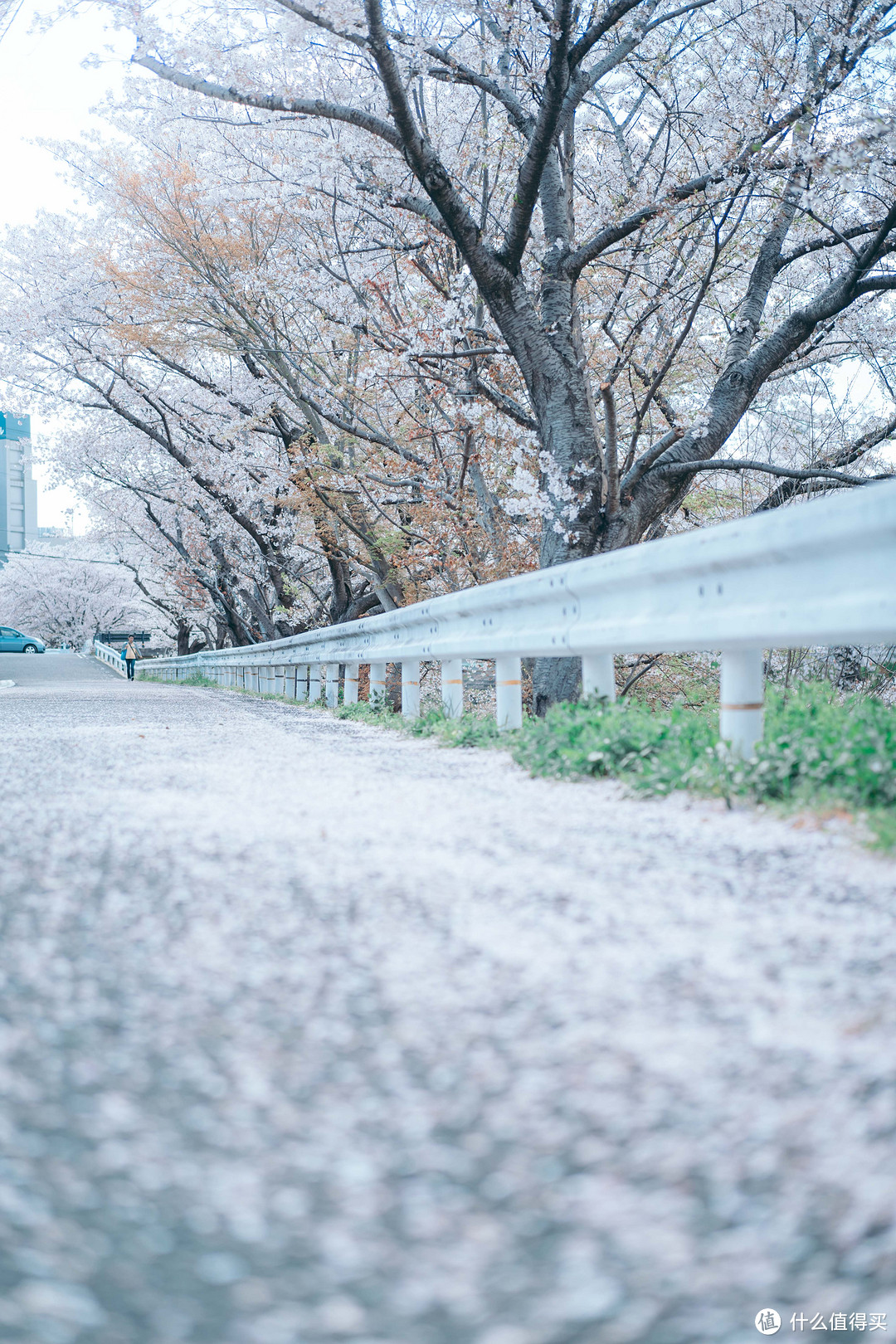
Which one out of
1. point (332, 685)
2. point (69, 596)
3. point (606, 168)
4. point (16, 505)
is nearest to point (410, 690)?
point (332, 685)

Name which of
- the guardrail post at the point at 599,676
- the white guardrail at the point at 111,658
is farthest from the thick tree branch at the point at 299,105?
the white guardrail at the point at 111,658

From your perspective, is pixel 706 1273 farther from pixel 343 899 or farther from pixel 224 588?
pixel 224 588

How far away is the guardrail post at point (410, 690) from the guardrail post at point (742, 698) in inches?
162

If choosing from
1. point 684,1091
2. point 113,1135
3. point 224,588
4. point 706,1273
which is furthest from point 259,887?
Result: point 224,588

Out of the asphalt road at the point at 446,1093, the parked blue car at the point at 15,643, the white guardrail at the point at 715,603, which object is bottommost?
the asphalt road at the point at 446,1093

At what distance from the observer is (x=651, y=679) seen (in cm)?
1452

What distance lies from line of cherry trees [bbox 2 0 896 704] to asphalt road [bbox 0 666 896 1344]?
21.1 ft

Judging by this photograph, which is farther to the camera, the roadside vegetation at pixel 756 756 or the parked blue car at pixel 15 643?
the parked blue car at pixel 15 643

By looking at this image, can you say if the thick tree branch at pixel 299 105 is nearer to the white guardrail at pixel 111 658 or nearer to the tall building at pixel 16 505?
the white guardrail at pixel 111 658

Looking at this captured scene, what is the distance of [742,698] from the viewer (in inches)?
149

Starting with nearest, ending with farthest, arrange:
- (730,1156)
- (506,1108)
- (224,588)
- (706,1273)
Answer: (706,1273) < (730,1156) < (506,1108) < (224,588)

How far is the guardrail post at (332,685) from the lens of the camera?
11250 millimetres

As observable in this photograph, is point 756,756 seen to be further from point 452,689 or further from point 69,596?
point 69,596

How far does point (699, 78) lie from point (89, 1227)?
11433 mm
